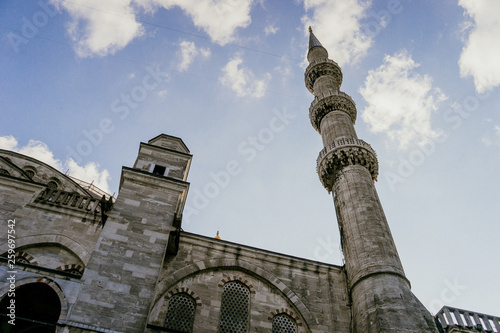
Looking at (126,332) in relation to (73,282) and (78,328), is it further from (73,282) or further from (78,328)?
(73,282)

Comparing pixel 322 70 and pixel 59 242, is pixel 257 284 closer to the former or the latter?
pixel 59 242

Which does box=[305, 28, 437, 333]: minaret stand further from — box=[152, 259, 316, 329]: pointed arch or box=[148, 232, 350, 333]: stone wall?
box=[152, 259, 316, 329]: pointed arch

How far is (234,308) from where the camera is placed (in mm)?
10016

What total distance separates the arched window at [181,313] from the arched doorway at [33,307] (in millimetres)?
2396


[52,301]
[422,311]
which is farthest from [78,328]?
[422,311]

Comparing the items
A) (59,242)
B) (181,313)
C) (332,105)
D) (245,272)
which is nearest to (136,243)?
(181,313)

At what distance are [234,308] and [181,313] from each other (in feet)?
4.34

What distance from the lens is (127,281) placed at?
8.27 metres

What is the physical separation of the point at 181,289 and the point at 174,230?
4.91 ft

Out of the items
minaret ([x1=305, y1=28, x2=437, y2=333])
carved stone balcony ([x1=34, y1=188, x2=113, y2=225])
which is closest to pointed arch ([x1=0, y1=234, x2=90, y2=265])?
carved stone balcony ([x1=34, y1=188, x2=113, y2=225])

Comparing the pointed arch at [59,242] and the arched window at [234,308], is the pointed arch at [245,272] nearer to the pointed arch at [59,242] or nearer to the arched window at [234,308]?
the arched window at [234,308]

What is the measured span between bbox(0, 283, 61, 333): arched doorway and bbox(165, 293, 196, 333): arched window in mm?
2396

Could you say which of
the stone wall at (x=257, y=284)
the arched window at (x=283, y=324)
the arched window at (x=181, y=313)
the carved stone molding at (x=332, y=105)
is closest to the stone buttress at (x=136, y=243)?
the stone wall at (x=257, y=284)

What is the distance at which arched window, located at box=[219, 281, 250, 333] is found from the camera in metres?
9.60
